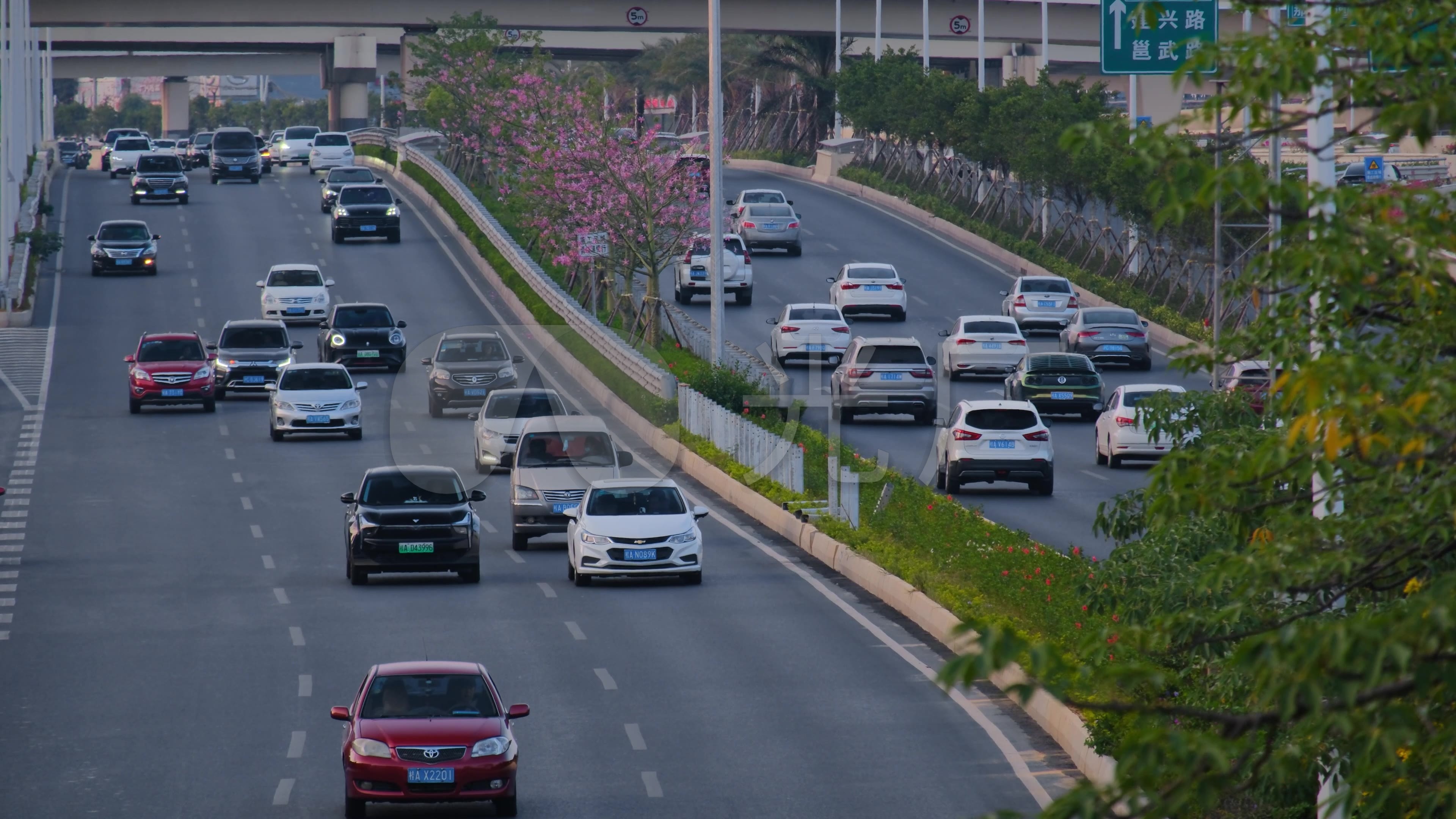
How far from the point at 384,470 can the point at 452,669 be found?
10728 millimetres

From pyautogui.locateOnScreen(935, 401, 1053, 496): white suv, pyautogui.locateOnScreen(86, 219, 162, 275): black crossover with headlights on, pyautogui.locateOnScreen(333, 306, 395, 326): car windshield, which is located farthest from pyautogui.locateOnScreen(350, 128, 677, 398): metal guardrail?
pyautogui.locateOnScreen(86, 219, 162, 275): black crossover with headlights on

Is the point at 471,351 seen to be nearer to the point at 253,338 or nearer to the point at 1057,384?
the point at 253,338

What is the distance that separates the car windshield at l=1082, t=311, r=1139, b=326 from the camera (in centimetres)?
4656

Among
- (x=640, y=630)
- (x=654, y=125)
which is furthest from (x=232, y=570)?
(x=654, y=125)

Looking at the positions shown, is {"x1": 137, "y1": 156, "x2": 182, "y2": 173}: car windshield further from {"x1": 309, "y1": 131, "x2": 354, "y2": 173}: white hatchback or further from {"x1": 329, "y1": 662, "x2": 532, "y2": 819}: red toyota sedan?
{"x1": 329, "y1": 662, "x2": 532, "y2": 819}: red toyota sedan

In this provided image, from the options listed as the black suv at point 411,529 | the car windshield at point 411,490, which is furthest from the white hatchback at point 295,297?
the black suv at point 411,529

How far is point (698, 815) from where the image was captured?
579 inches

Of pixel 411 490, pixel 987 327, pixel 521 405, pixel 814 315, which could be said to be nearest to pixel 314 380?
pixel 521 405

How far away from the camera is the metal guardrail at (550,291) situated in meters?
40.1

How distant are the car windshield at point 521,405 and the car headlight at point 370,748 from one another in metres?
19.8

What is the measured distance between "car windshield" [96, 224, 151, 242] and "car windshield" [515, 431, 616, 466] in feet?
111

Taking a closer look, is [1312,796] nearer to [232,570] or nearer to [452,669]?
[452,669]

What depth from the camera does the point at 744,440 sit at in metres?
33.6

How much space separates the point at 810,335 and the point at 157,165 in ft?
126
